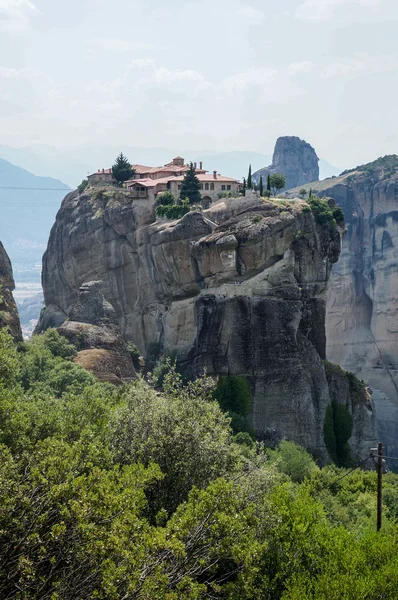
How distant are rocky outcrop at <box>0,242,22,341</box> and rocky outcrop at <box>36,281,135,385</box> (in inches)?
212

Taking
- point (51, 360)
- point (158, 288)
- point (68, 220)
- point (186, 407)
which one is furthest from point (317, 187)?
point (186, 407)

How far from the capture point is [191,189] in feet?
253

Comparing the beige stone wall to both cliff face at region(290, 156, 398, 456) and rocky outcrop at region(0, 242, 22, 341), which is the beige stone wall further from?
cliff face at region(290, 156, 398, 456)

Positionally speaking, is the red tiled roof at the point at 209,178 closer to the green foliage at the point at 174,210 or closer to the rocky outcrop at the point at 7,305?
the green foliage at the point at 174,210

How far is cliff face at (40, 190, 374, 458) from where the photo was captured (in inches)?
2598

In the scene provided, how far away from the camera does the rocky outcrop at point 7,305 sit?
181 ft

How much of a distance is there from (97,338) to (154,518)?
3838cm

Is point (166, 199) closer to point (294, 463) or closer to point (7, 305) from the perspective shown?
point (7, 305)

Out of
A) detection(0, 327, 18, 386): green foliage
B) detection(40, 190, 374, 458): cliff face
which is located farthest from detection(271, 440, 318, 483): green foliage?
Answer: detection(0, 327, 18, 386): green foliage

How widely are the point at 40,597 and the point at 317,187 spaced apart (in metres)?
128

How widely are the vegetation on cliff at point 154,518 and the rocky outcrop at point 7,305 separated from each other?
21.0 metres

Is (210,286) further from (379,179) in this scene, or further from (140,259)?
(379,179)

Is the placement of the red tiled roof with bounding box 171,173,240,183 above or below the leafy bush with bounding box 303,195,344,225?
above

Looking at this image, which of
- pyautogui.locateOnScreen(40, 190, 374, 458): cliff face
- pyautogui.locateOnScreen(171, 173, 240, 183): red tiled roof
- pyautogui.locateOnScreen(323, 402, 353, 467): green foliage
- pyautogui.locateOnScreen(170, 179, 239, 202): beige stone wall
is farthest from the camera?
pyautogui.locateOnScreen(171, 173, 240, 183): red tiled roof
